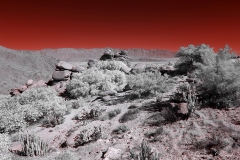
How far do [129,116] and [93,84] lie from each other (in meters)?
6.50

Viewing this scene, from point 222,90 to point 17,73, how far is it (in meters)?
36.6

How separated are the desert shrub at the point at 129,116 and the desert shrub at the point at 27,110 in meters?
3.54

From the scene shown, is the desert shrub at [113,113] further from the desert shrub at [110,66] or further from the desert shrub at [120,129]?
the desert shrub at [110,66]

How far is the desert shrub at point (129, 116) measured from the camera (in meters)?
8.73

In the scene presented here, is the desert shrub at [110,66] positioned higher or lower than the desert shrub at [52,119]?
higher

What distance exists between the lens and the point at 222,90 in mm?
8000

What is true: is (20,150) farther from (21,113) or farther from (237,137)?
(237,137)

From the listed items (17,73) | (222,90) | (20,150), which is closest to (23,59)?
(17,73)

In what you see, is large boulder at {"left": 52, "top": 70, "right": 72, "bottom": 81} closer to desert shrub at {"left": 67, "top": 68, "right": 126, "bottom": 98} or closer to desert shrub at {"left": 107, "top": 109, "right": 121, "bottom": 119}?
desert shrub at {"left": 67, "top": 68, "right": 126, "bottom": 98}

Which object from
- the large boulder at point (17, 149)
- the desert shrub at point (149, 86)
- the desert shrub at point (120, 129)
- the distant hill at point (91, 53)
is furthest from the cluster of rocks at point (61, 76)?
the distant hill at point (91, 53)

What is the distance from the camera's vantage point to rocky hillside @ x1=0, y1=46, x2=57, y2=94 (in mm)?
31362

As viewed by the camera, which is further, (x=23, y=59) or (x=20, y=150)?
(x=23, y=59)

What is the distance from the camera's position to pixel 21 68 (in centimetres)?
4072

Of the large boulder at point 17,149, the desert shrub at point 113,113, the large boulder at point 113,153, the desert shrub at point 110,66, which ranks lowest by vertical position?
the large boulder at point 17,149
